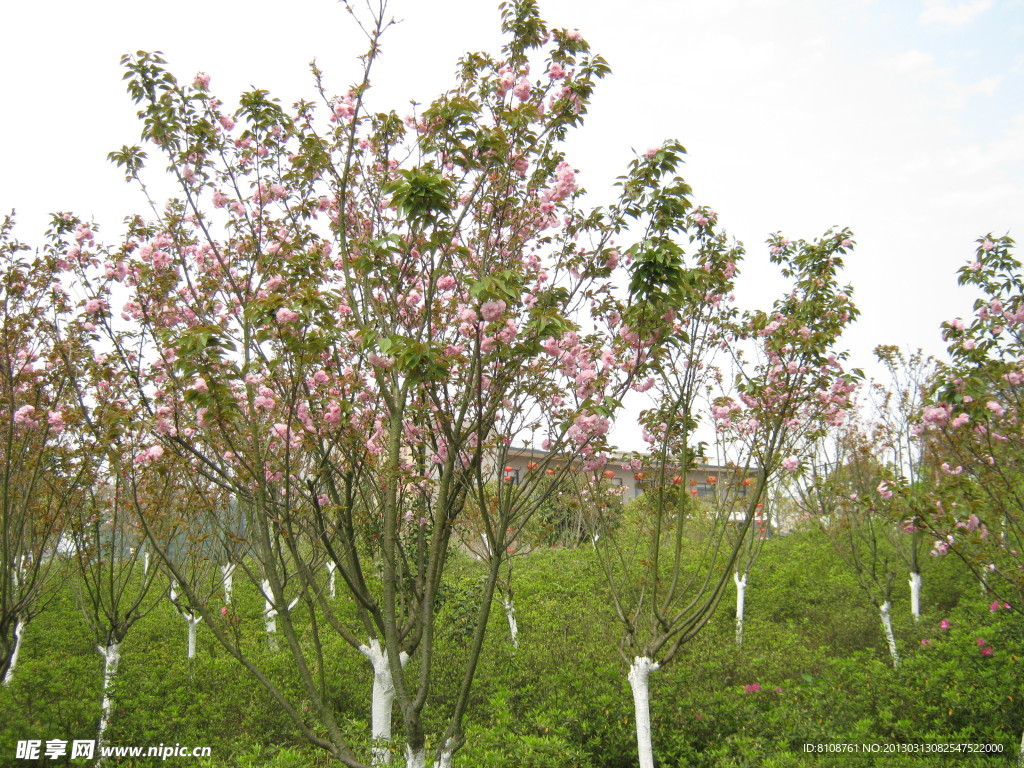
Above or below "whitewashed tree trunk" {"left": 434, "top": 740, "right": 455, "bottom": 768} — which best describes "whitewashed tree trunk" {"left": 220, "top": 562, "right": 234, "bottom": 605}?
above

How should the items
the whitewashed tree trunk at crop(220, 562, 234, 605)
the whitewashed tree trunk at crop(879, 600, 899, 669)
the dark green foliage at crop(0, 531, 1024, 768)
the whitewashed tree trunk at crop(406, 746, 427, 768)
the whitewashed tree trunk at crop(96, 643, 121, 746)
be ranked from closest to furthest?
the whitewashed tree trunk at crop(406, 746, 427, 768) < the dark green foliage at crop(0, 531, 1024, 768) < the whitewashed tree trunk at crop(96, 643, 121, 746) < the whitewashed tree trunk at crop(879, 600, 899, 669) < the whitewashed tree trunk at crop(220, 562, 234, 605)

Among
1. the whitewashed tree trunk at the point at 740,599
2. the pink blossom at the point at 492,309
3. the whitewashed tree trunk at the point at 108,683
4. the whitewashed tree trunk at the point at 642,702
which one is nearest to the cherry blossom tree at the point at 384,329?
the pink blossom at the point at 492,309

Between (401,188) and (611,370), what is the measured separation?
175 cm

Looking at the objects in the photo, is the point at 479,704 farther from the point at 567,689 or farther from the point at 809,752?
the point at 809,752

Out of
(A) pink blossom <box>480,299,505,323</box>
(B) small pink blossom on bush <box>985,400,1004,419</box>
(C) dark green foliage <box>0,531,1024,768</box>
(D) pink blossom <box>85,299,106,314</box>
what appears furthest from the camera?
(C) dark green foliage <box>0,531,1024,768</box>

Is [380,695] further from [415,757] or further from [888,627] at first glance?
[888,627]

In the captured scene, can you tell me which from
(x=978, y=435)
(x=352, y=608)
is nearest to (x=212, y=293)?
(x=978, y=435)

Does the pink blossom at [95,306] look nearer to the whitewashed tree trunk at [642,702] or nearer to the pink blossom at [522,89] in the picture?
the pink blossom at [522,89]

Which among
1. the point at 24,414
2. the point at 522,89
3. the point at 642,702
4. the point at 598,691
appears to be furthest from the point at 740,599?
the point at 24,414

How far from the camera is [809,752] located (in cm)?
579

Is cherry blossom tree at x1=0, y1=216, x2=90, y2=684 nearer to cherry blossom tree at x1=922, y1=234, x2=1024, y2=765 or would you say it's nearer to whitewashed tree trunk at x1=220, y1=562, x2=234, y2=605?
whitewashed tree trunk at x1=220, y1=562, x2=234, y2=605

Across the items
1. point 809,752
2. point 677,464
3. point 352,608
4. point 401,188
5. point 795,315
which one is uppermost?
point 795,315

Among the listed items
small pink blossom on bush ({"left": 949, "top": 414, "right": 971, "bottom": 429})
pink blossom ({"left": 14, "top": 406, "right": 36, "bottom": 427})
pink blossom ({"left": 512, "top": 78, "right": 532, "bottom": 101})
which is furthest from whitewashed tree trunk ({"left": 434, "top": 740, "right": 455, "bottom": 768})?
small pink blossom on bush ({"left": 949, "top": 414, "right": 971, "bottom": 429})

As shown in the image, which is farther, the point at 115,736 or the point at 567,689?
the point at 567,689
